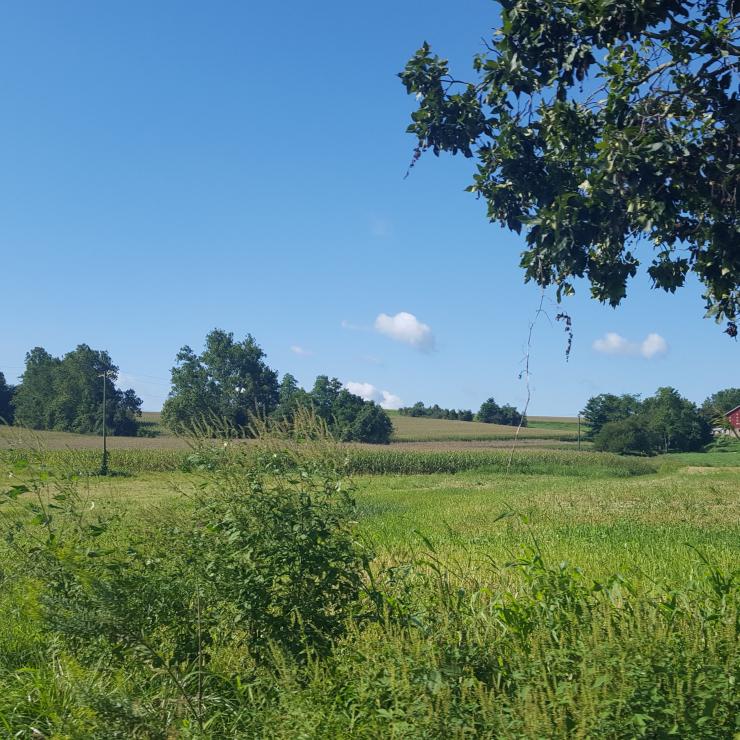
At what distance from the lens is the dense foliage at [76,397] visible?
73.5 m

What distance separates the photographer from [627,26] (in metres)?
6.54

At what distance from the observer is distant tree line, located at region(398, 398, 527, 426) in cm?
10069

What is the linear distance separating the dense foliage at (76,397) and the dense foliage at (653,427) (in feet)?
155

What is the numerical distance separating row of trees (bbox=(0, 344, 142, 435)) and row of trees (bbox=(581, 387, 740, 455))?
47.4 m

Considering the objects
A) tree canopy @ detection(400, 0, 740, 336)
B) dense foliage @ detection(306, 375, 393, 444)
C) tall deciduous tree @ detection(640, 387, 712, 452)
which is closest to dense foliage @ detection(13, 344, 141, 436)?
dense foliage @ detection(306, 375, 393, 444)

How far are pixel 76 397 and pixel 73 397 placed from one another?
32 centimetres

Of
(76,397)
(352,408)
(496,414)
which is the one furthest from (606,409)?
(76,397)

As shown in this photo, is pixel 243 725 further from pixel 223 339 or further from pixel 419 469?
pixel 223 339

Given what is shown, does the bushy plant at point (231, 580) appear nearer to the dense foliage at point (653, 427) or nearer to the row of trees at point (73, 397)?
the dense foliage at point (653, 427)

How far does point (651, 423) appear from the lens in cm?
8019

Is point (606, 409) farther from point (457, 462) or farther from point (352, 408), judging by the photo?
point (457, 462)

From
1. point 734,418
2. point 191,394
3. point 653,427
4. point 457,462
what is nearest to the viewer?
point 734,418

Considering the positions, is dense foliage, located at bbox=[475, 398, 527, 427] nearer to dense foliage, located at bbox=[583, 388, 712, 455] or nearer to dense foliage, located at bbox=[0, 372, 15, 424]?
dense foliage, located at bbox=[583, 388, 712, 455]

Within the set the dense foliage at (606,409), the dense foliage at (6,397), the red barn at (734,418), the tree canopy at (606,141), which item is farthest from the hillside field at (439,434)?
the tree canopy at (606,141)
